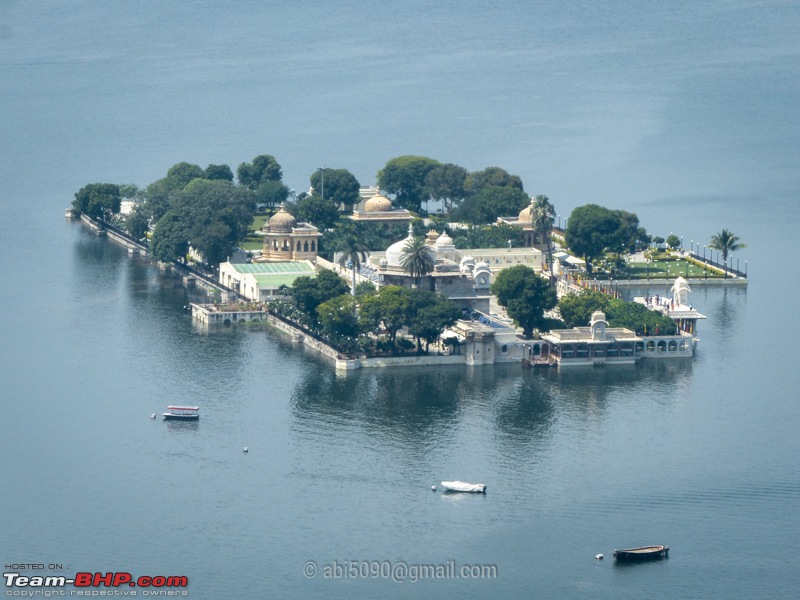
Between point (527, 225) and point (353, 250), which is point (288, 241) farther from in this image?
point (353, 250)

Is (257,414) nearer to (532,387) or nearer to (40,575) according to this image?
(532,387)

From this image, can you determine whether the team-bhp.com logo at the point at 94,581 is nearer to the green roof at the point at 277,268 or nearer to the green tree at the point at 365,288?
the green tree at the point at 365,288

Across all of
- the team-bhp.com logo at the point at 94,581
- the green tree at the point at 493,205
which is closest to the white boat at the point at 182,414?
the team-bhp.com logo at the point at 94,581

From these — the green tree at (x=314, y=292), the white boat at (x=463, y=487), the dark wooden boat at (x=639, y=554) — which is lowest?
the dark wooden boat at (x=639, y=554)

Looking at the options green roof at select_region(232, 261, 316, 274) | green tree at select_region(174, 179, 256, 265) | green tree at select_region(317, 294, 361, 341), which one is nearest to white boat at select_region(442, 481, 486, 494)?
green tree at select_region(317, 294, 361, 341)

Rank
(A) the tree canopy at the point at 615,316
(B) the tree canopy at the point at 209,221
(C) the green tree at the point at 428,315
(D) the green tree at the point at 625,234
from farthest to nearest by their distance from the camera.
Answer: (D) the green tree at the point at 625,234
(B) the tree canopy at the point at 209,221
(A) the tree canopy at the point at 615,316
(C) the green tree at the point at 428,315

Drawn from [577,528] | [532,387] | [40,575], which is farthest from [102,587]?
[532,387]

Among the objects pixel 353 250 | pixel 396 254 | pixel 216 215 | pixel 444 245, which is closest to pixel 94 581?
pixel 353 250
